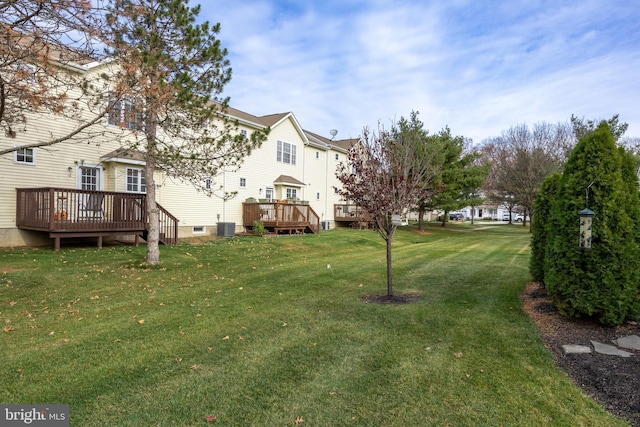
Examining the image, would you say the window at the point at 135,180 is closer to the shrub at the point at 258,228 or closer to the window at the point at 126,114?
the shrub at the point at 258,228

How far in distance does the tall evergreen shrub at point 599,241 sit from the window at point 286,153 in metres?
17.3

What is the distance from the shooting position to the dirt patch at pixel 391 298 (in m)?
6.19

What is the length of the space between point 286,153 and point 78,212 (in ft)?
41.4

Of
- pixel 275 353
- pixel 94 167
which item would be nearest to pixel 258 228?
pixel 94 167

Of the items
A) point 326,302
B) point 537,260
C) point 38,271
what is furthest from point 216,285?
point 537,260

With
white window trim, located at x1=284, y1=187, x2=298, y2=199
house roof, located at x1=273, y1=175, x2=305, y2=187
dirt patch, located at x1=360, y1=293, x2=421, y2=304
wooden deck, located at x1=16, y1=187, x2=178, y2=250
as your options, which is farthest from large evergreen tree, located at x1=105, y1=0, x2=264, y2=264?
white window trim, located at x1=284, y1=187, x2=298, y2=199

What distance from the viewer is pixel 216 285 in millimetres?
7461

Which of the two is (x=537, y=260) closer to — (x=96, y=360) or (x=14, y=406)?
(x=96, y=360)

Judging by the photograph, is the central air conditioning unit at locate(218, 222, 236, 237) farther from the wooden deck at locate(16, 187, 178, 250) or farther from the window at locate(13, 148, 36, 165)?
the window at locate(13, 148, 36, 165)

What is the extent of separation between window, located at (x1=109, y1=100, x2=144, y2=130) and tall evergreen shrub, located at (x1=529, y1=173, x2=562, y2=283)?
7.95 m

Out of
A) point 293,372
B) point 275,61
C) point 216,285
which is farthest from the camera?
point 275,61

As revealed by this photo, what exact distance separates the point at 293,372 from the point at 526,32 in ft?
40.7

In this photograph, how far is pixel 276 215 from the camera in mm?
17297

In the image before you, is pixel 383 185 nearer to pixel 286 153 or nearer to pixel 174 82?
pixel 174 82
